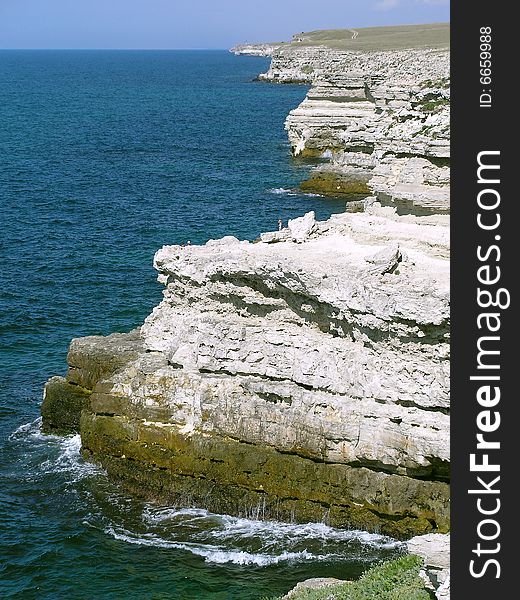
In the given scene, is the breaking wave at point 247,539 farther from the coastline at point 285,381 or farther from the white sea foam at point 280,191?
the white sea foam at point 280,191

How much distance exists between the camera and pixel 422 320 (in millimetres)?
24516

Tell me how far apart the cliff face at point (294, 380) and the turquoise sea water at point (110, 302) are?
0.98m

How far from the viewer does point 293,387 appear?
1061 inches

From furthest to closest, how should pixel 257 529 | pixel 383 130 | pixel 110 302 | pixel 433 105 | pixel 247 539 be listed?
pixel 110 302, pixel 383 130, pixel 433 105, pixel 257 529, pixel 247 539

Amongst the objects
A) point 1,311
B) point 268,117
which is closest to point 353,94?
point 268,117

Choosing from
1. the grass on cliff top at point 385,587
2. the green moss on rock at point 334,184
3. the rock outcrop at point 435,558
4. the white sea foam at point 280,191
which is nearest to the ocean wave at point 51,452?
the grass on cliff top at point 385,587

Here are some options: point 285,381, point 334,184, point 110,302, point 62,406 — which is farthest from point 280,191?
point 285,381

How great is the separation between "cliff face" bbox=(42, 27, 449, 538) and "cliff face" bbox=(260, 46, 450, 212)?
0.40 m

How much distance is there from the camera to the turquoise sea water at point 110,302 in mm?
24297

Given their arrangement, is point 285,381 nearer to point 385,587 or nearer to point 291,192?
point 385,587

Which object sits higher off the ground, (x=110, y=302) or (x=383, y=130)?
(x=383, y=130)

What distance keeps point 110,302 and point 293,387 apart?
19.0m

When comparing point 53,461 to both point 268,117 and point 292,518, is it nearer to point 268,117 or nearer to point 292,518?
point 292,518

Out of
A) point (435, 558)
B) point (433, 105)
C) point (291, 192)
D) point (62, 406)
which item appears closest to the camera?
point (435, 558)
